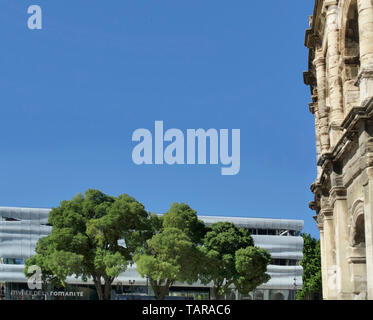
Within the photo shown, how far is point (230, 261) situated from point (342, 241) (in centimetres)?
2743

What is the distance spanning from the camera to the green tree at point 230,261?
163 ft

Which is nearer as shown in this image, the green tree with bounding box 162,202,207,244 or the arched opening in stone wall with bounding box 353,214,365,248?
the arched opening in stone wall with bounding box 353,214,365,248

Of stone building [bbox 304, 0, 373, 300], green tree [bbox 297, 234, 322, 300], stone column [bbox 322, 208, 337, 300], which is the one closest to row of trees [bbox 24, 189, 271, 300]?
stone building [bbox 304, 0, 373, 300]

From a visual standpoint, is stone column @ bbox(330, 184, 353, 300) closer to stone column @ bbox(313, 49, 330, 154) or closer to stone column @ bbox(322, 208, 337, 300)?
stone column @ bbox(322, 208, 337, 300)

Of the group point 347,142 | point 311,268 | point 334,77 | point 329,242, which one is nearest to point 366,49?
point 347,142

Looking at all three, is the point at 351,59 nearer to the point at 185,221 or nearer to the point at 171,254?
the point at 171,254

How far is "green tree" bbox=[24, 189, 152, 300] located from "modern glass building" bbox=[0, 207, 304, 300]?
25.0 metres

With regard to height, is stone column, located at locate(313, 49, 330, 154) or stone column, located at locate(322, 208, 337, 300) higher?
stone column, located at locate(313, 49, 330, 154)

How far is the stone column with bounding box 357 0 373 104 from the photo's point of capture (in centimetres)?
1986

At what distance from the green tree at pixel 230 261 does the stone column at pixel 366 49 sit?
1212 inches

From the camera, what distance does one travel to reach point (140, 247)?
161ft
